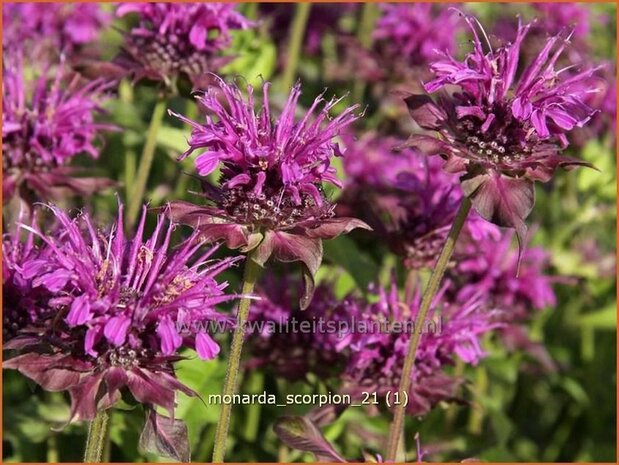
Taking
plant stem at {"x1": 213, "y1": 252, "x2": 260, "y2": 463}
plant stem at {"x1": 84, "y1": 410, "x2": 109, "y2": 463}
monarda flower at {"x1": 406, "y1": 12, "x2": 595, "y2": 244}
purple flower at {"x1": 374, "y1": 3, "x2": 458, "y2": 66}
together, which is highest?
purple flower at {"x1": 374, "y1": 3, "x2": 458, "y2": 66}

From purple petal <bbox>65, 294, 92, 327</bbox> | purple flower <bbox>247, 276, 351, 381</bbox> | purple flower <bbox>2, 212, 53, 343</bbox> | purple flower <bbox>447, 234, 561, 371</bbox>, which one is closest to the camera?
purple petal <bbox>65, 294, 92, 327</bbox>

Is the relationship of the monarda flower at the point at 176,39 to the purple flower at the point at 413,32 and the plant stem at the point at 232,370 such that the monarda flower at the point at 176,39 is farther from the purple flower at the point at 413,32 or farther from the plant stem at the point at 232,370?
the purple flower at the point at 413,32

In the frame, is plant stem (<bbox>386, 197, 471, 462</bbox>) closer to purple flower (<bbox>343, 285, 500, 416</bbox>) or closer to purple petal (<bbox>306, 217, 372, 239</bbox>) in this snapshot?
purple petal (<bbox>306, 217, 372, 239</bbox>)

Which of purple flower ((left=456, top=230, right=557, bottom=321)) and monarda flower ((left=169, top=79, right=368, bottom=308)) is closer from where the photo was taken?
monarda flower ((left=169, top=79, right=368, bottom=308))

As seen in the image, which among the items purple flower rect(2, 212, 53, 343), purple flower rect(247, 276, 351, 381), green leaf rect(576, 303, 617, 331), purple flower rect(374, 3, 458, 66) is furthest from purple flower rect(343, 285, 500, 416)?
purple flower rect(374, 3, 458, 66)

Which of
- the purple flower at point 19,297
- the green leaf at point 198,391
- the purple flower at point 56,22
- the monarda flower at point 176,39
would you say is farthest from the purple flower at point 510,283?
the purple flower at point 56,22

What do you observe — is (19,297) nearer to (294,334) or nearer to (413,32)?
(294,334)

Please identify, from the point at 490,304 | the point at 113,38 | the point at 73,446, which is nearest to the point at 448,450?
the point at 490,304
